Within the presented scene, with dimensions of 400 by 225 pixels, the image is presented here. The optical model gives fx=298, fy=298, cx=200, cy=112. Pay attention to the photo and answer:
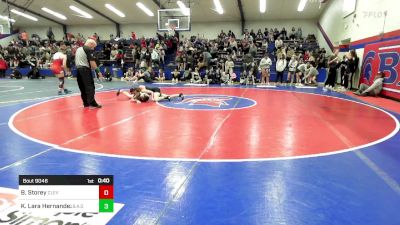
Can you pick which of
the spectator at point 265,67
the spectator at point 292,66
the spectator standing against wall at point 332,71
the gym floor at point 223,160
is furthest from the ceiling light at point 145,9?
the gym floor at point 223,160

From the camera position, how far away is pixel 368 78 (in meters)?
12.9

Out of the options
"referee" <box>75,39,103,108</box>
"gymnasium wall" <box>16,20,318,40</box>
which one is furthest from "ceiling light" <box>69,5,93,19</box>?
"referee" <box>75,39,103,108</box>

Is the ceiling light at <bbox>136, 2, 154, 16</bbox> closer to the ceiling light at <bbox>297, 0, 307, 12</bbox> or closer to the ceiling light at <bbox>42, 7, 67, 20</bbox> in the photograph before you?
the ceiling light at <bbox>42, 7, 67, 20</bbox>

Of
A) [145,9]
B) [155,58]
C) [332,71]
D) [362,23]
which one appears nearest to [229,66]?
[155,58]

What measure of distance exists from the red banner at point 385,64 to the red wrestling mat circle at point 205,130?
9.97 ft

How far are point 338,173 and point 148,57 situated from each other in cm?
1884

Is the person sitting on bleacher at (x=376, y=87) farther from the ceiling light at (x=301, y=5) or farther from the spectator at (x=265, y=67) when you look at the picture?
the ceiling light at (x=301, y=5)

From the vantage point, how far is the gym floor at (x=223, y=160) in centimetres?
274

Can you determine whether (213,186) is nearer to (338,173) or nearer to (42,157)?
(338,173)

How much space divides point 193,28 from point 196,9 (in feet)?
13.1

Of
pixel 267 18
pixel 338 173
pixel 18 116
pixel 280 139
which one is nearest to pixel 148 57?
pixel 267 18

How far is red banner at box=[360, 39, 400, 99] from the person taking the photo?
34.5ft

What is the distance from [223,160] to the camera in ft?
13.3

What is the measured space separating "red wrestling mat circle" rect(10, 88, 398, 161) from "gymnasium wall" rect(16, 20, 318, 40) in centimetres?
2122
